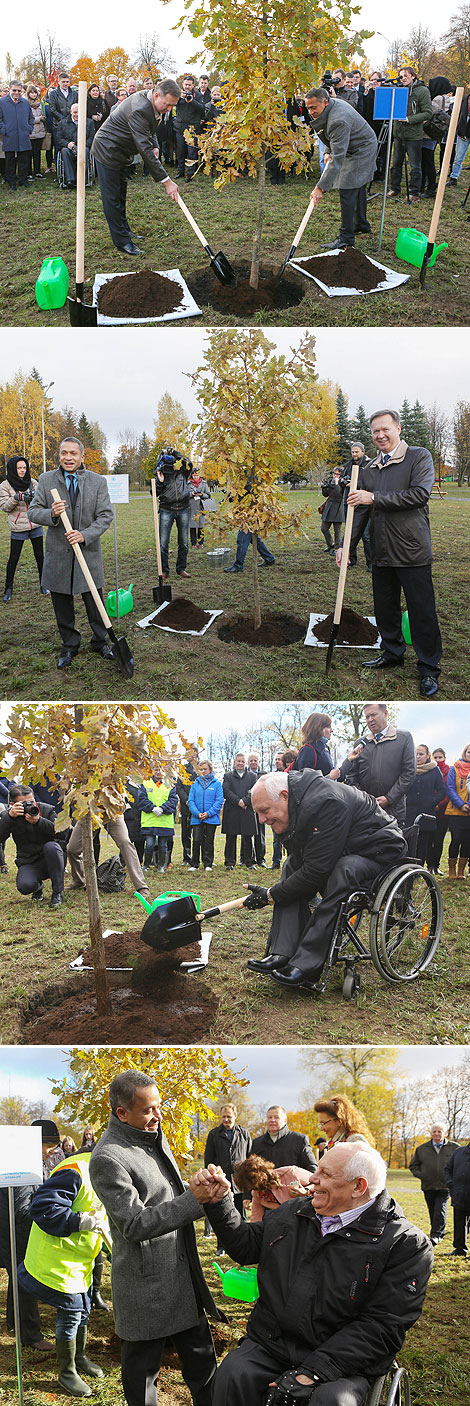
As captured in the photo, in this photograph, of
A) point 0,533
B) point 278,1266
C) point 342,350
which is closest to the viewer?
point 278,1266

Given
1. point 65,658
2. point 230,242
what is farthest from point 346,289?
point 65,658

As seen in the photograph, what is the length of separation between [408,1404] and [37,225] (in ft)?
29.0

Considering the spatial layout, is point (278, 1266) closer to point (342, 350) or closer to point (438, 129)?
point (342, 350)

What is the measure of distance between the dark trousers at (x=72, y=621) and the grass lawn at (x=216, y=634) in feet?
0.35

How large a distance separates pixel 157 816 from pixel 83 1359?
2.65 metres

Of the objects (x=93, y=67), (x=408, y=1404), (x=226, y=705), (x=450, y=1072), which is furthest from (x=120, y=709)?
(x=93, y=67)

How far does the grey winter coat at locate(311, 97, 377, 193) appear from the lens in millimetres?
8672

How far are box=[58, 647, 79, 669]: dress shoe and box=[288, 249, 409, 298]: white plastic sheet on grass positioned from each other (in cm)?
327

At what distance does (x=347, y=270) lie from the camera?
29.1ft

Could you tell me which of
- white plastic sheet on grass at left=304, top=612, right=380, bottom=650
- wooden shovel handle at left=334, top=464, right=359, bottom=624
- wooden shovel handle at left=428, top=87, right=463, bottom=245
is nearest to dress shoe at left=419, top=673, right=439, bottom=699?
white plastic sheet on grass at left=304, top=612, right=380, bottom=650

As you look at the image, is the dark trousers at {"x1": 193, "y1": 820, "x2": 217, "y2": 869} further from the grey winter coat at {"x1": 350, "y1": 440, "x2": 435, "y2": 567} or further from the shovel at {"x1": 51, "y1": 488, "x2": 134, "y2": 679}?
the grey winter coat at {"x1": 350, "y1": 440, "x2": 435, "y2": 567}

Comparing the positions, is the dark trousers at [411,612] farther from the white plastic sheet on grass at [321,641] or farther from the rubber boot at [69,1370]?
the rubber boot at [69,1370]

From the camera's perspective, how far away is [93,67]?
34.7 feet

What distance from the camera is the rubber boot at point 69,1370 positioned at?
15.9 ft
